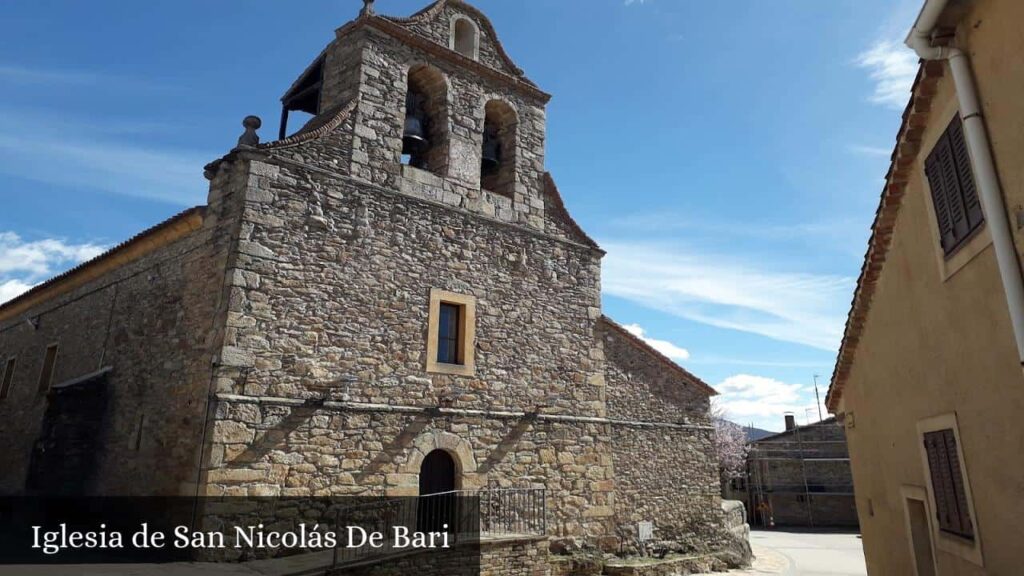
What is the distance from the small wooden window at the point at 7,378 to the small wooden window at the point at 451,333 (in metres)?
11.1

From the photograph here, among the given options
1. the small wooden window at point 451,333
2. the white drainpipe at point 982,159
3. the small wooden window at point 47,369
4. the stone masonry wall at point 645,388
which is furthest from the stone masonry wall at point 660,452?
the small wooden window at point 47,369

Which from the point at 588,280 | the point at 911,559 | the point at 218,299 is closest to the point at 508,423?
the point at 588,280

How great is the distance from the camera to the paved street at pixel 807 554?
14.9 m

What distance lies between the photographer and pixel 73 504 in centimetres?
964

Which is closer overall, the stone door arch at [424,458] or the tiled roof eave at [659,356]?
the stone door arch at [424,458]

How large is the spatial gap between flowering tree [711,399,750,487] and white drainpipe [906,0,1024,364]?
3026cm

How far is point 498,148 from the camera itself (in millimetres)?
12562

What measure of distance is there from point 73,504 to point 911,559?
1131 cm

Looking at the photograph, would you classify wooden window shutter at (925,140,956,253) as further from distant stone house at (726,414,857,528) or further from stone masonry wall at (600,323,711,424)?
distant stone house at (726,414,857,528)

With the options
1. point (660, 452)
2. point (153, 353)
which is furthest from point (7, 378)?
point (660, 452)

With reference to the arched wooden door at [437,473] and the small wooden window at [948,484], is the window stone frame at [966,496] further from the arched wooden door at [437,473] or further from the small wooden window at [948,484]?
the arched wooden door at [437,473]

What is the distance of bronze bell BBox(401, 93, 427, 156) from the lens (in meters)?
10.9

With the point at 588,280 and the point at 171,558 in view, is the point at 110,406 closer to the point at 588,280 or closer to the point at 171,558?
the point at 171,558

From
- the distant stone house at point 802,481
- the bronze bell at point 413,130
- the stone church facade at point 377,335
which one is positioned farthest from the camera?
the distant stone house at point 802,481
